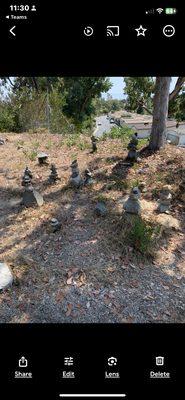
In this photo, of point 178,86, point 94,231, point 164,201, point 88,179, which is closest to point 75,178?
point 88,179

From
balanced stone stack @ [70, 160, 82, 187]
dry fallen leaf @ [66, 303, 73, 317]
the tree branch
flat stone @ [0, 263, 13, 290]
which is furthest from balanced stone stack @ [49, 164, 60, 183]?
the tree branch

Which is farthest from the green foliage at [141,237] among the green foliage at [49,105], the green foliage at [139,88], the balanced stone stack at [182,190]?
the green foliage at [49,105]

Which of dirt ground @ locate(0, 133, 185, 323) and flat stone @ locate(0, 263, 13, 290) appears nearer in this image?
dirt ground @ locate(0, 133, 185, 323)

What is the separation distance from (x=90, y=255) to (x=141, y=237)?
2.72 ft

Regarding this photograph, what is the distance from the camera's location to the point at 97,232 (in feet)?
16.8

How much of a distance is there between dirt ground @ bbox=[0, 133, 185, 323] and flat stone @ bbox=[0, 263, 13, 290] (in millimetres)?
95

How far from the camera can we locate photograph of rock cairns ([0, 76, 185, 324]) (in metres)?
3.76

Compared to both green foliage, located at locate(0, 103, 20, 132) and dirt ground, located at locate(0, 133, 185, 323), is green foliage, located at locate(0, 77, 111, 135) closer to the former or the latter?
green foliage, located at locate(0, 103, 20, 132)

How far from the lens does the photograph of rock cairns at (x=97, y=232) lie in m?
3.76

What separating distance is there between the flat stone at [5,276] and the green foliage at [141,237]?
1.88 metres

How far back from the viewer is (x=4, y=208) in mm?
6188
